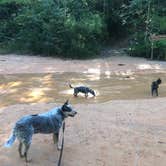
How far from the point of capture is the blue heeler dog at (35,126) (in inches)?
276

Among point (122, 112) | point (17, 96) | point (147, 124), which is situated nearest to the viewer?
point (147, 124)

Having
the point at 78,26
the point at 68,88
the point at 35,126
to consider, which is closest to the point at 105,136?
the point at 35,126

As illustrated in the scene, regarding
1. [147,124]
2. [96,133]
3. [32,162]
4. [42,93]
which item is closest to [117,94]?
[42,93]

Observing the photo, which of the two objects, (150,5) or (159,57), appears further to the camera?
(150,5)

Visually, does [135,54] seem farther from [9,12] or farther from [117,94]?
[117,94]

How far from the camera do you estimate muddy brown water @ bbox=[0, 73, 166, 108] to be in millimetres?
12640

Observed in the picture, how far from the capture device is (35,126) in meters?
7.26

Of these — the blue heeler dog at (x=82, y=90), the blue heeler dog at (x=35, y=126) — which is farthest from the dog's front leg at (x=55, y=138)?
the blue heeler dog at (x=82, y=90)

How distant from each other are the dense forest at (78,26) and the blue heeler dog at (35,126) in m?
14.2

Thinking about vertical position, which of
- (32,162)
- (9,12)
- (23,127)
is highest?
(9,12)

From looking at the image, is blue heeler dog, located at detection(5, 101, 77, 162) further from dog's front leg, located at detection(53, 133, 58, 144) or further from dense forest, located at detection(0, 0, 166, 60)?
dense forest, located at detection(0, 0, 166, 60)

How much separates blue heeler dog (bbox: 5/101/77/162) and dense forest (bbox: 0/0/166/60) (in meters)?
14.2

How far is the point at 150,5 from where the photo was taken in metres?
24.0

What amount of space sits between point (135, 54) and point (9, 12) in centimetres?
788
